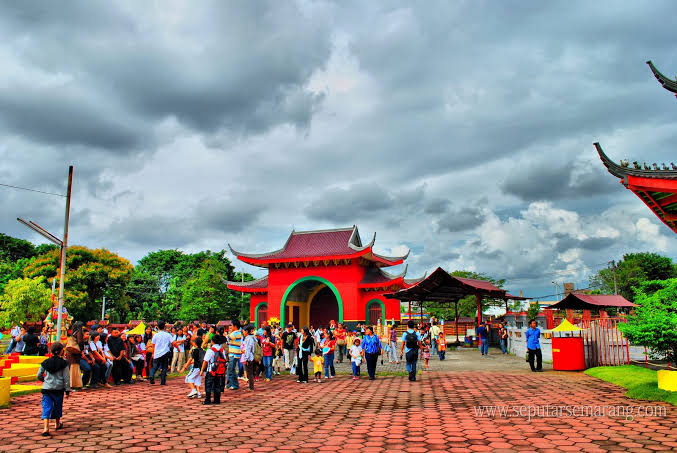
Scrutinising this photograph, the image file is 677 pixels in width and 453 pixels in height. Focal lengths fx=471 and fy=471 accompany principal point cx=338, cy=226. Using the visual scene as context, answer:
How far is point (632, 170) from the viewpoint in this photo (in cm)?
1080

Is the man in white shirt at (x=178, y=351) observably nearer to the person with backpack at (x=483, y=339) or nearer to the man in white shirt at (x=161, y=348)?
the man in white shirt at (x=161, y=348)

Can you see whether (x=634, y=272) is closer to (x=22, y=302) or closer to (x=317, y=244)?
(x=317, y=244)

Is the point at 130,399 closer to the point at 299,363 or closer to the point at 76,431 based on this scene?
the point at 76,431

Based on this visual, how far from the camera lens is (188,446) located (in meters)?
5.54

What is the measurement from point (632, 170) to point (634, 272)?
4411 cm

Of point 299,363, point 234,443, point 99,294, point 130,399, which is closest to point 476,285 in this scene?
point 299,363

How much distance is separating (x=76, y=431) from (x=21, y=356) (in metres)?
7.80

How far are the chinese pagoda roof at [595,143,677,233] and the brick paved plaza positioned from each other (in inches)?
178

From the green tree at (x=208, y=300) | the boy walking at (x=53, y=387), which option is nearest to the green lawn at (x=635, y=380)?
the boy walking at (x=53, y=387)

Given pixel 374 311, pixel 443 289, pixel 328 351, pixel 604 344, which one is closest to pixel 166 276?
pixel 374 311

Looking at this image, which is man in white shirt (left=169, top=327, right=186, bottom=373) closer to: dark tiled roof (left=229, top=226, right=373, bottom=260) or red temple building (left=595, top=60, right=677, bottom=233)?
red temple building (left=595, top=60, right=677, bottom=233)

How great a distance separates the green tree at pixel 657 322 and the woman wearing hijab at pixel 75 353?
34.8 ft

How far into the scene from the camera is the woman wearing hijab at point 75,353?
9039mm

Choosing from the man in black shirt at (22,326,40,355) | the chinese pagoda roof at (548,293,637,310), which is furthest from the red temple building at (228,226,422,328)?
the man in black shirt at (22,326,40,355)
